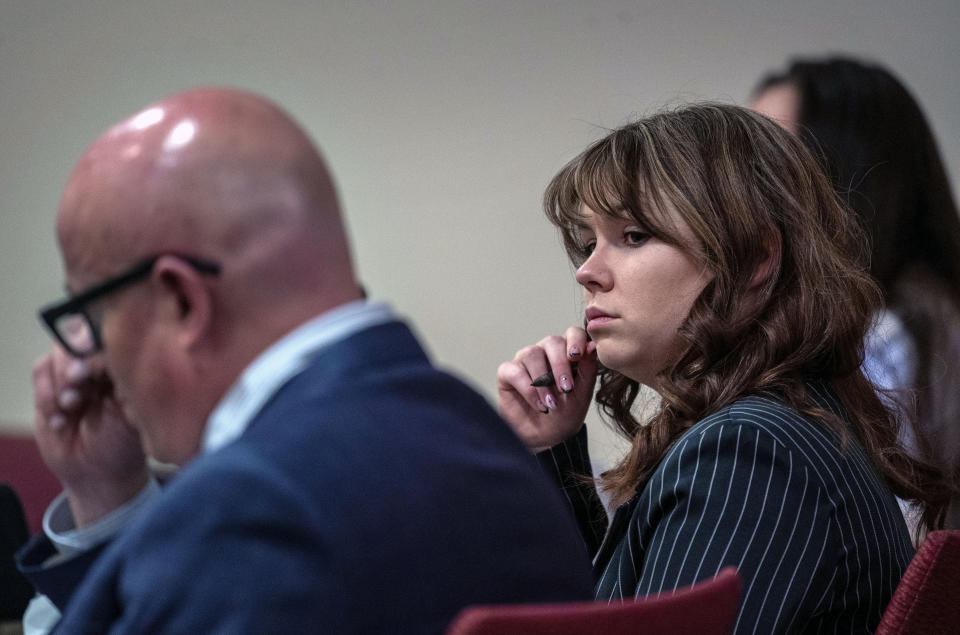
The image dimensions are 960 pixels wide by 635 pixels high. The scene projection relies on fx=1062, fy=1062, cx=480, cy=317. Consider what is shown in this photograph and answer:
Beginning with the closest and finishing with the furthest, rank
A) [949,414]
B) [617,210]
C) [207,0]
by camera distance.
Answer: [617,210], [949,414], [207,0]

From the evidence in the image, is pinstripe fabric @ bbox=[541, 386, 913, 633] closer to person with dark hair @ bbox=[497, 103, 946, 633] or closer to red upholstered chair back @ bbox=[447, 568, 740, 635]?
person with dark hair @ bbox=[497, 103, 946, 633]

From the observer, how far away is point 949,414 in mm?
2199

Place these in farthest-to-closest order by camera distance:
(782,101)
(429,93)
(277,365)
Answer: (429,93)
(782,101)
(277,365)

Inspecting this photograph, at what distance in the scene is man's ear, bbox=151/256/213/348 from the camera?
783 mm

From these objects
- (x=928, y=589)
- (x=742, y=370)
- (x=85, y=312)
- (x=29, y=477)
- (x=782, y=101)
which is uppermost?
(x=85, y=312)

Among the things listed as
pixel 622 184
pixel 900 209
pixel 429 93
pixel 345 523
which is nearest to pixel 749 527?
pixel 622 184

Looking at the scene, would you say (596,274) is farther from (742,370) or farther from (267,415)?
(267,415)

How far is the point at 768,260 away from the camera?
56.5 inches

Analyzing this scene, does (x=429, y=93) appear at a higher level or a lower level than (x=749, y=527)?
higher

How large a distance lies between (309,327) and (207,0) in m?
2.91

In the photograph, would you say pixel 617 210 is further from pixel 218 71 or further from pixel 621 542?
pixel 218 71

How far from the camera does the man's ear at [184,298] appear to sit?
2.57 ft

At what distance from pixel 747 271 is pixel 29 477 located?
2.36 m

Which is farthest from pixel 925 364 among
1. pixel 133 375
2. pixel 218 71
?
pixel 218 71
